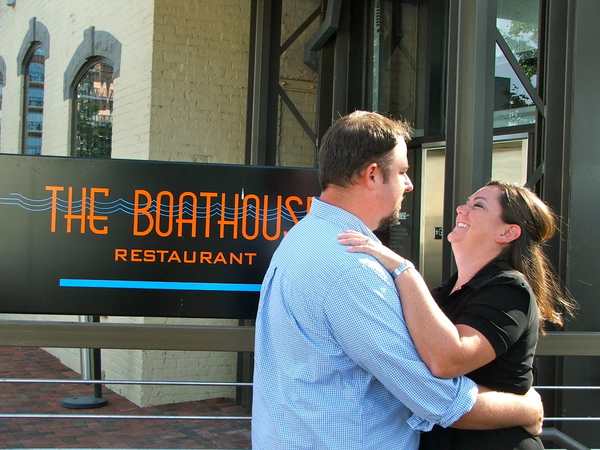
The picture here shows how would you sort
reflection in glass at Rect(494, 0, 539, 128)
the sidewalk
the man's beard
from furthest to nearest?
the sidewalk
reflection in glass at Rect(494, 0, 539, 128)
the man's beard

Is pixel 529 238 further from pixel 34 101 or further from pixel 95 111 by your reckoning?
pixel 34 101

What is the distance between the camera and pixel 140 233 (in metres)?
3.50

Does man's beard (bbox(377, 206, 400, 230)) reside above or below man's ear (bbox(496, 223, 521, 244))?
above

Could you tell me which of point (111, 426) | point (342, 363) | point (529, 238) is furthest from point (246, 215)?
point (111, 426)

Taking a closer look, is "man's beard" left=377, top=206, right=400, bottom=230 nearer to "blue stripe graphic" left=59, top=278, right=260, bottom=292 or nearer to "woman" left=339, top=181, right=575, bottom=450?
"woman" left=339, top=181, right=575, bottom=450

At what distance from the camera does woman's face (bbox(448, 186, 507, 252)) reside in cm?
210

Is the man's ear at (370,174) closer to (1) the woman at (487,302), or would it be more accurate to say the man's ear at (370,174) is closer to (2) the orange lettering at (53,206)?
(1) the woman at (487,302)

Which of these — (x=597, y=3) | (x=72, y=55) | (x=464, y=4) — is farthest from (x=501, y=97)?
(x=72, y=55)

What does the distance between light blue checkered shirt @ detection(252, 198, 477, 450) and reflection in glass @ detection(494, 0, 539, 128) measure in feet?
14.1

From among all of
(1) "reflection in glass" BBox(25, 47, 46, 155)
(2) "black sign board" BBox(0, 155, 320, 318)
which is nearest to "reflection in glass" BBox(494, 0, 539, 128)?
(2) "black sign board" BBox(0, 155, 320, 318)

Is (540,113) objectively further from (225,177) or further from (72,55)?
(72,55)

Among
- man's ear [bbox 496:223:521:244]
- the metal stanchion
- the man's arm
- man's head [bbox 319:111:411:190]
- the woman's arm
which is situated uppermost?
man's head [bbox 319:111:411:190]

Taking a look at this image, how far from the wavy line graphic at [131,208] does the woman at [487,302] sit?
1.46m

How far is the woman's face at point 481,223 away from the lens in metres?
2.10
